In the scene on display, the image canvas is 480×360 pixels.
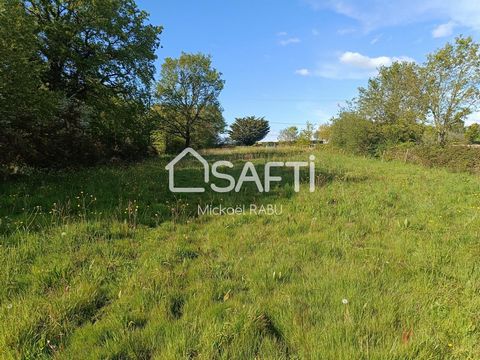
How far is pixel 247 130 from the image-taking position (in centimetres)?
7225

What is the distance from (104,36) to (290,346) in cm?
1868

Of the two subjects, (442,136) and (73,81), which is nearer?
(73,81)

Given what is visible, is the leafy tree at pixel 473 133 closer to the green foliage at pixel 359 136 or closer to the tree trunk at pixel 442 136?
the tree trunk at pixel 442 136

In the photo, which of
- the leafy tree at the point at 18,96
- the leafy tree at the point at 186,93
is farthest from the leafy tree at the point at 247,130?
the leafy tree at the point at 18,96

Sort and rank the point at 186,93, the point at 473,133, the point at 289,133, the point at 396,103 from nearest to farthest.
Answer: the point at 396,103
the point at 186,93
the point at 473,133
the point at 289,133

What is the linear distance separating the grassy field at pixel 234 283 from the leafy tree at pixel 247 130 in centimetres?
6619

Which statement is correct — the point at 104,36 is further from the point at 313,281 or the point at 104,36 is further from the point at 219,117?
the point at 219,117

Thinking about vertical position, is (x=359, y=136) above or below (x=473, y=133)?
below

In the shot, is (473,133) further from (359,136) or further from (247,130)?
(247,130)

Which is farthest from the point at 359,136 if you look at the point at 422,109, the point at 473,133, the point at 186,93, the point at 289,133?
the point at 289,133

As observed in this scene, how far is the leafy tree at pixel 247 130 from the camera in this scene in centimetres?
7212

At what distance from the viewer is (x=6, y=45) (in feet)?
26.1

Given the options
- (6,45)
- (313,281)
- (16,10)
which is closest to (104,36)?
(16,10)

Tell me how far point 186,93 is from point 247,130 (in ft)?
121
